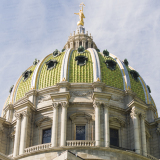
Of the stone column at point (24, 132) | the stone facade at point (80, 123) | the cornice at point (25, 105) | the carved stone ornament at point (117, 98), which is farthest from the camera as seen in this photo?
the carved stone ornament at point (117, 98)

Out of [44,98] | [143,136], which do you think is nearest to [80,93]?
[44,98]

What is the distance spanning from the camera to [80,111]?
52.2 m

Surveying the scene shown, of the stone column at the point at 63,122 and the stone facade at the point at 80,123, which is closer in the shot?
the stone facade at the point at 80,123

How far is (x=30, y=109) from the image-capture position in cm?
5278

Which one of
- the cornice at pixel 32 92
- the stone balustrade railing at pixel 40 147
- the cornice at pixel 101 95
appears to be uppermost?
the cornice at pixel 32 92

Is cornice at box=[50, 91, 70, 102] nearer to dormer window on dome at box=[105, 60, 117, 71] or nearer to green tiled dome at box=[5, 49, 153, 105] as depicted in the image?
green tiled dome at box=[5, 49, 153, 105]

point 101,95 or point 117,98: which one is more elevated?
point 117,98

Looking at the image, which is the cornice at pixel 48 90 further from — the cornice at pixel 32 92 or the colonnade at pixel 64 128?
the colonnade at pixel 64 128

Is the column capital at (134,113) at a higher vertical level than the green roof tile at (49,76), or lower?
lower

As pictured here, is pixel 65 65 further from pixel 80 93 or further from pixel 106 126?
pixel 106 126

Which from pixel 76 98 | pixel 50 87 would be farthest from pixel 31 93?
pixel 76 98

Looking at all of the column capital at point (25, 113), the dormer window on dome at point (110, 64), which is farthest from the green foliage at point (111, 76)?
the column capital at point (25, 113)

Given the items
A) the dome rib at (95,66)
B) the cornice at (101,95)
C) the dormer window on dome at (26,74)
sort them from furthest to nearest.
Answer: the dormer window on dome at (26,74) → the dome rib at (95,66) → the cornice at (101,95)

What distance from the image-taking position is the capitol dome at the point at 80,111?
4809cm
